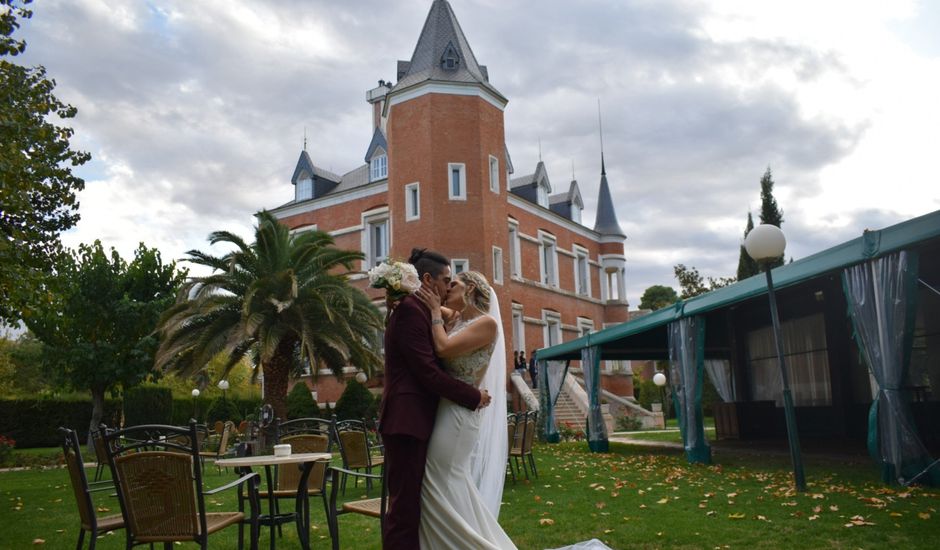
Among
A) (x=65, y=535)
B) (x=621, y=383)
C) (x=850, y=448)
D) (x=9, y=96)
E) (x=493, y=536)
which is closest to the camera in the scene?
(x=493, y=536)

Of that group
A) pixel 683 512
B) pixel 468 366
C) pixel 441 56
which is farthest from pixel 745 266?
pixel 468 366

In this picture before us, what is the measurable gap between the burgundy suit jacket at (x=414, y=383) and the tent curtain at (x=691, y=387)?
32.6 ft

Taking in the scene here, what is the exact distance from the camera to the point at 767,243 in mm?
9133

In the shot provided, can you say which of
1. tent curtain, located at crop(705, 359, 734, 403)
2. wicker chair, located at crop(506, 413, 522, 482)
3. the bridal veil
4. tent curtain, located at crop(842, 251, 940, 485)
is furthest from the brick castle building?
the bridal veil

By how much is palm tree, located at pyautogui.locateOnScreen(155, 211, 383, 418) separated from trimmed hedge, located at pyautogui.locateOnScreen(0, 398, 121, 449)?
11150 millimetres

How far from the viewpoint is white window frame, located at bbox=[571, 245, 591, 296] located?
127 feet

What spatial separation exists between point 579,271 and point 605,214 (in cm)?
473

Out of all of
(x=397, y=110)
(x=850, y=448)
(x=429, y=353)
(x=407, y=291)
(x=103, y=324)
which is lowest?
(x=850, y=448)

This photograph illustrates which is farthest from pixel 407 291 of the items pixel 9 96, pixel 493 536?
pixel 9 96

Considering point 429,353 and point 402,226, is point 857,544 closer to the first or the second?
point 429,353

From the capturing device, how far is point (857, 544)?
579cm

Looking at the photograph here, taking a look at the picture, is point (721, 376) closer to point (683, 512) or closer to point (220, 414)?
point (683, 512)

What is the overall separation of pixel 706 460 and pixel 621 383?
83.4 feet

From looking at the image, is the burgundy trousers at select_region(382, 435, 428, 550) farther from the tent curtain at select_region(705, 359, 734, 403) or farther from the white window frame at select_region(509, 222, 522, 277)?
the white window frame at select_region(509, 222, 522, 277)
